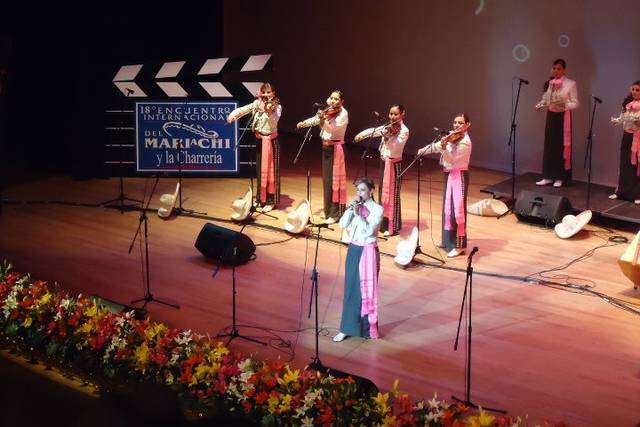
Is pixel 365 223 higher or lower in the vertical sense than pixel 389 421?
higher

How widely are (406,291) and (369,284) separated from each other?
1.29m

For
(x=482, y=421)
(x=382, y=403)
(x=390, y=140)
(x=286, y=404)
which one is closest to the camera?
(x=482, y=421)

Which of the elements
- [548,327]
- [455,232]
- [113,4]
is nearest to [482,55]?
[455,232]

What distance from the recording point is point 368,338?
27.0 feet

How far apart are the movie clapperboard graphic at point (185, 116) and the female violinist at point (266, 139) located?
34.5 inches

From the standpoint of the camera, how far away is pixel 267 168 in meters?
11.6

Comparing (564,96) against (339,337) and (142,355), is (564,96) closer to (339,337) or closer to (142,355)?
(339,337)

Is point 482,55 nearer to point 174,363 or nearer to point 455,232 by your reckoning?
point 455,232

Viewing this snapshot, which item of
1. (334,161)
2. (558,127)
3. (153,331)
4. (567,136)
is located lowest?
(153,331)

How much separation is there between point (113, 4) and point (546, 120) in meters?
5.96

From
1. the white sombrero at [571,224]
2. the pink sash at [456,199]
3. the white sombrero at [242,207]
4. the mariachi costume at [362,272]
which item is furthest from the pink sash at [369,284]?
the white sombrero at [571,224]

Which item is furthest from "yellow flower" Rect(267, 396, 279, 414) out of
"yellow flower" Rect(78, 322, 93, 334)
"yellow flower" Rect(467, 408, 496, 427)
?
"yellow flower" Rect(78, 322, 93, 334)

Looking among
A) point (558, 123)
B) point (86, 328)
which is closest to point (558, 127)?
point (558, 123)

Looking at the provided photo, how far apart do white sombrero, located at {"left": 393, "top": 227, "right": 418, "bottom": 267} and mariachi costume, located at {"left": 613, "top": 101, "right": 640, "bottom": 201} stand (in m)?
2.96
